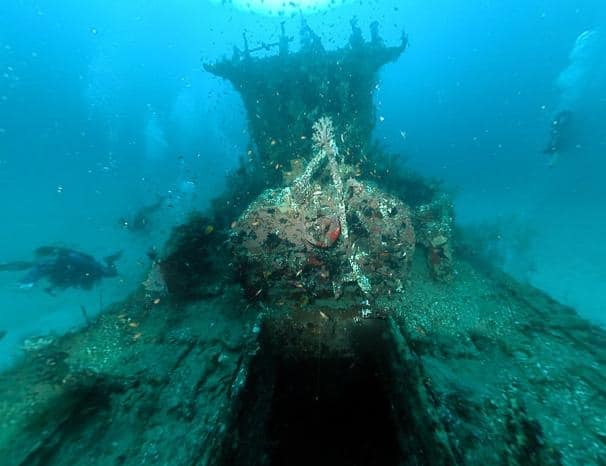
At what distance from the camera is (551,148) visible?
1491 cm

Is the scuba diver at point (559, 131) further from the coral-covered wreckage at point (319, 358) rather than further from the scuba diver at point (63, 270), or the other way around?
the scuba diver at point (63, 270)

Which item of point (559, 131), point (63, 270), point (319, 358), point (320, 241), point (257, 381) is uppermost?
point (559, 131)

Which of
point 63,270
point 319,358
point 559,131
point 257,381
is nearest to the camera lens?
point 257,381

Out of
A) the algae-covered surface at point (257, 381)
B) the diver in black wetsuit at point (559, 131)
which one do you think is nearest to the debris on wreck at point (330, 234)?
the algae-covered surface at point (257, 381)

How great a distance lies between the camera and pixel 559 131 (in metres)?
14.8

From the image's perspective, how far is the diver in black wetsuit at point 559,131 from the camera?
1452cm

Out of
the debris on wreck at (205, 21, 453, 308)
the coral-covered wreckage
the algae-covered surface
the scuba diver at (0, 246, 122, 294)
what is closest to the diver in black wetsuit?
the debris on wreck at (205, 21, 453, 308)

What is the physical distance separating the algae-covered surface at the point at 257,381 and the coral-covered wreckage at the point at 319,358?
0.06 feet

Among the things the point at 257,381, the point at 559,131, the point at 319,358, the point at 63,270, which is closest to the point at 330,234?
the point at 319,358

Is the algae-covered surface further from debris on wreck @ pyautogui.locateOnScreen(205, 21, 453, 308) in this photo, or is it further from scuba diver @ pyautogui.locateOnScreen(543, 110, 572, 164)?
scuba diver @ pyautogui.locateOnScreen(543, 110, 572, 164)

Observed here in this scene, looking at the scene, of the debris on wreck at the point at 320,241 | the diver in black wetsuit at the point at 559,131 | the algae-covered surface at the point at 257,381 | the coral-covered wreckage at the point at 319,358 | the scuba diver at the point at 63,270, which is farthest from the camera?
the diver in black wetsuit at the point at 559,131

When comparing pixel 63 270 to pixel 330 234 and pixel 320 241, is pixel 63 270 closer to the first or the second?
pixel 320 241

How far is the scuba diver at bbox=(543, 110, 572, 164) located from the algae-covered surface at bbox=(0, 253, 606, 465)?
13.9 meters

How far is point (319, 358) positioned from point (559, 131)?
16.8 meters
